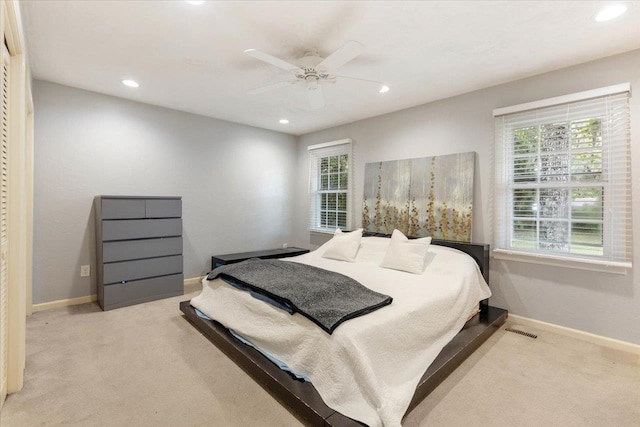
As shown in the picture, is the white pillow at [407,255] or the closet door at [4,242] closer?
the closet door at [4,242]

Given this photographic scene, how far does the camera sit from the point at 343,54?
215cm

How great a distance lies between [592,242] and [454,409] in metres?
2.09

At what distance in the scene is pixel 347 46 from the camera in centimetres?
202

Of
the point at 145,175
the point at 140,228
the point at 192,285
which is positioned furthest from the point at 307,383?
the point at 145,175

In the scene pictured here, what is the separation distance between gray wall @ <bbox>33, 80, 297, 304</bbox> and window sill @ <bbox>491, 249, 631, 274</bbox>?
3.60 metres

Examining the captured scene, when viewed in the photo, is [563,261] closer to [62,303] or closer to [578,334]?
[578,334]

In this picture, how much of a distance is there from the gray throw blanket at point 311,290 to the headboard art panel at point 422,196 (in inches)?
66.9

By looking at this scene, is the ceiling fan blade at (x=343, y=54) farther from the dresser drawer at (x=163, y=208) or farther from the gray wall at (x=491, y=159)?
the dresser drawer at (x=163, y=208)

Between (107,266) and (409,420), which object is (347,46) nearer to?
(409,420)

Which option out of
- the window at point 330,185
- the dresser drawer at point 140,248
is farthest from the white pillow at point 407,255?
the dresser drawer at point 140,248

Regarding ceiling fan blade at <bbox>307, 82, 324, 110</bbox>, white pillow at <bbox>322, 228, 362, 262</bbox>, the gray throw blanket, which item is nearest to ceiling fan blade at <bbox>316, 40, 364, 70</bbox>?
ceiling fan blade at <bbox>307, 82, 324, 110</bbox>

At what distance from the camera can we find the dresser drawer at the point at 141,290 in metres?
3.38

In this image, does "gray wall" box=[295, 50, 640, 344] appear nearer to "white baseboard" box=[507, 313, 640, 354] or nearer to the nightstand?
"white baseboard" box=[507, 313, 640, 354]

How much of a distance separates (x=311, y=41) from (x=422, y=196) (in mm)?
2302
